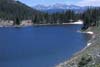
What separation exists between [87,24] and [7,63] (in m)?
97.5

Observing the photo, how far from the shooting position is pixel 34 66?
59375 millimetres

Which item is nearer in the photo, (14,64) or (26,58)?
(14,64)

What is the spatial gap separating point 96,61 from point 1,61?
38.9m

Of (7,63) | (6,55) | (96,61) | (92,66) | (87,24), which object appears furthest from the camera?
(87,24)

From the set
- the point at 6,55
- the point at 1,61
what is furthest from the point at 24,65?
the point at 6,55

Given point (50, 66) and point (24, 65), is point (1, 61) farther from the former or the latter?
point (50, 66)

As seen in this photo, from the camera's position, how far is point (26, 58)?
73.0m

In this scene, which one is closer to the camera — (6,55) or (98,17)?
(6,55)

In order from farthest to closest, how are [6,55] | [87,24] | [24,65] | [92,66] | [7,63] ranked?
[87,24] < [6,55] < [7,63] < [24,65] < [92,66]

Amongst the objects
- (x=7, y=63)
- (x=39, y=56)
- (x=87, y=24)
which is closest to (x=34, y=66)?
(x=7, y=63)

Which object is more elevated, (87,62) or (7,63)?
(87,62)

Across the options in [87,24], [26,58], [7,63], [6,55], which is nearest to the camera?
[7,63]

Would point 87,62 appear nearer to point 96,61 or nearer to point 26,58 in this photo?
point 96,61

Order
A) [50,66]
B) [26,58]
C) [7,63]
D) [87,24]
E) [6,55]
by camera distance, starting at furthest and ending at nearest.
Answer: [87,24] < [6,55] < [26,58] < [7,63] < [50,66]
